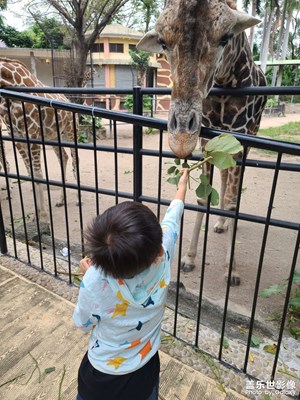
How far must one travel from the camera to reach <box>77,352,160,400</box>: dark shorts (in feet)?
3.98

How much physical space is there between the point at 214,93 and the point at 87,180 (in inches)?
186

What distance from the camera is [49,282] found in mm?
2473

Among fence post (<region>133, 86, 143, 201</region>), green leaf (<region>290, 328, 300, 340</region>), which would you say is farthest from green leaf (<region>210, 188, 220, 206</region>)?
green leaf (<region>290, 328, 300, 340</region>)

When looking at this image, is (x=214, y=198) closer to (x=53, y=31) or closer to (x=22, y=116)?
(x=22, y=116)

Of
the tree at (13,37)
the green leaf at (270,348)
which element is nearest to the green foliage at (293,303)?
the green leaf at (270,348)

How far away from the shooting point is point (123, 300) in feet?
3.63

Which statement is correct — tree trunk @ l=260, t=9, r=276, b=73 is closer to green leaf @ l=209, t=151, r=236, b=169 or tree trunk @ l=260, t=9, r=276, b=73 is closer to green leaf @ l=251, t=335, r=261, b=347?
green leaf @ l=251, t=335, r=261, b=347

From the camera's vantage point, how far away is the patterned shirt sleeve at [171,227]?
1.32 m

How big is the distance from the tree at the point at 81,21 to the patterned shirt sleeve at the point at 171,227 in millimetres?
11268

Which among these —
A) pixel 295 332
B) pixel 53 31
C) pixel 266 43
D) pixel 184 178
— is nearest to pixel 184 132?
pixel 184 178

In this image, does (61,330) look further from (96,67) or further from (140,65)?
(96,67)

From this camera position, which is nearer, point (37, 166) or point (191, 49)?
point (191, 49)

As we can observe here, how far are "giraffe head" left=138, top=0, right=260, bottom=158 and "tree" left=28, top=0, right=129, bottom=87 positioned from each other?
1043 centimetres

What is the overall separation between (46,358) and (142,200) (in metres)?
1.07
